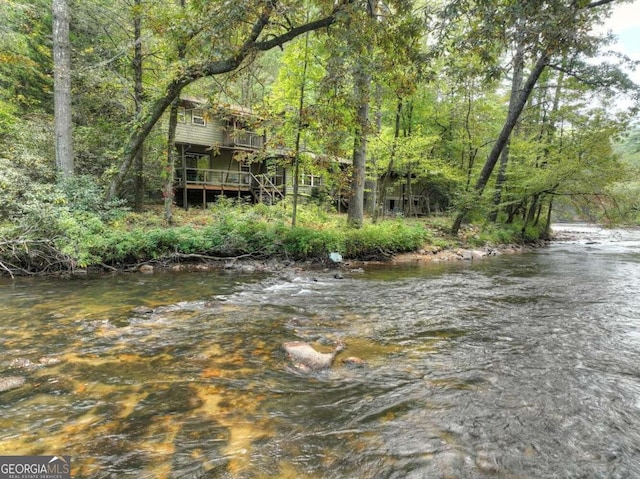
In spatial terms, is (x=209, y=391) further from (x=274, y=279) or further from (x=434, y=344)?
(x=274, y=279)

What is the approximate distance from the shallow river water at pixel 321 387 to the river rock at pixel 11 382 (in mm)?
67

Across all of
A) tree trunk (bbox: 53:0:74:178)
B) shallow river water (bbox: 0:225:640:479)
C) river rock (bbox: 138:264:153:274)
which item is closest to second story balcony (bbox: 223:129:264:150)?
tree trunk (bbox: 53:0:74:178)

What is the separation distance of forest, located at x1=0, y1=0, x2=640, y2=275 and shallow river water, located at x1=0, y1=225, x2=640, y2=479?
382cm

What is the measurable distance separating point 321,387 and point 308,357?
58 centimetres

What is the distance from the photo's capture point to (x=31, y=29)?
14008 mm

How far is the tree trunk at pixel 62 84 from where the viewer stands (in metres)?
11.0

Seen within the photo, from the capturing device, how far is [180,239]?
9938 mm

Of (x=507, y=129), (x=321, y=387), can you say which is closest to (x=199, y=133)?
(x=507, y=129)

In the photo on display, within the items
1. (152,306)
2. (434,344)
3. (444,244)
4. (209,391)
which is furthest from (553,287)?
(152,306)

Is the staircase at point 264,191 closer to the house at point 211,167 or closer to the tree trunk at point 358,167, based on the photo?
the house at point 211,167

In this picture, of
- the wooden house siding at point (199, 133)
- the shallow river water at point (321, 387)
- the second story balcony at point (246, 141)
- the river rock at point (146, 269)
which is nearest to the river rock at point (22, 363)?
the shallow river water at point (321, 387)

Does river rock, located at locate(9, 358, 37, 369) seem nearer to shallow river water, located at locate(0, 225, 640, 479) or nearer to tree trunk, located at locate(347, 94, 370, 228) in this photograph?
shallow river water, located at locate(0, 225, 640, 479)

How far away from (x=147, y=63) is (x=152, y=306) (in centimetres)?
1264

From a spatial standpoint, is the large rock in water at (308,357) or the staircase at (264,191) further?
the staircase at (264,191)
